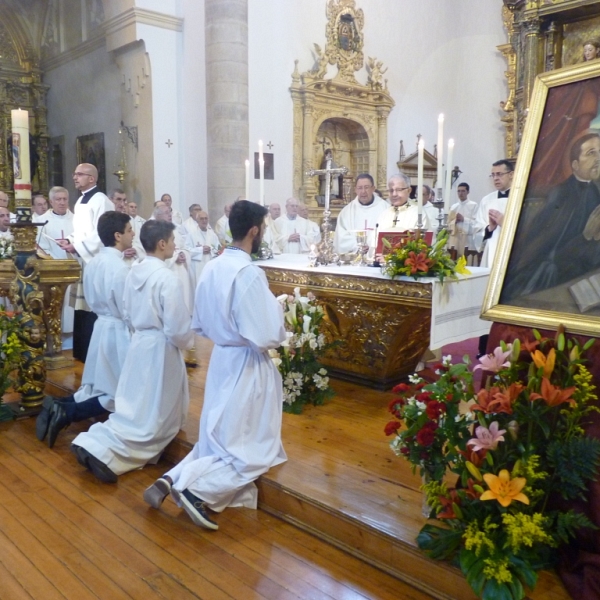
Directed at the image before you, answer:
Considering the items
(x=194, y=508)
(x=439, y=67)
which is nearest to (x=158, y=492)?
(x=194, y=508)

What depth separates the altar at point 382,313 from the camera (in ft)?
13.9

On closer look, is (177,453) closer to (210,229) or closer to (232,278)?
(232,278)

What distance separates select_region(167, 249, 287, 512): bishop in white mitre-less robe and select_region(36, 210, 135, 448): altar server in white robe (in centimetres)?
124

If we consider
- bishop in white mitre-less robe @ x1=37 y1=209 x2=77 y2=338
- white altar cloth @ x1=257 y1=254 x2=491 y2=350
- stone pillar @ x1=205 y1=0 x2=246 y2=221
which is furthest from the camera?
stone pillar @ x1=205 y1=0 x2=246 y2=221

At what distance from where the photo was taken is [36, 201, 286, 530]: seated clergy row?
127 inches

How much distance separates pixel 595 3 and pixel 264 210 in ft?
33.1

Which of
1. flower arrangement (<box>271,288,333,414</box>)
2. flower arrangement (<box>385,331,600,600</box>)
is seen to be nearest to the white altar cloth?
flower arrangement (<box>271,288,333,414</box>)

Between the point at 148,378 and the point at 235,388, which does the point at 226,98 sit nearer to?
the point at 148,378

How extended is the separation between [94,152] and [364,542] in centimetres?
1137

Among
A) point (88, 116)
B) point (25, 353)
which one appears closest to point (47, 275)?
point (25, 353)

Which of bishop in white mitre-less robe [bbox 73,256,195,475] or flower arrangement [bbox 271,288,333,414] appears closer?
bishop in white mitre-less robe [bbox 73,256,195,475]

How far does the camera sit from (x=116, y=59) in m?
11.3

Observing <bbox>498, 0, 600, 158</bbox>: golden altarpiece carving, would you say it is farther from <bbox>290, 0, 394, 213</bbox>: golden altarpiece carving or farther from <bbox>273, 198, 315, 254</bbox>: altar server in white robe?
<bbox>273, 198, 315, 254</bbox>: altar server in white robe

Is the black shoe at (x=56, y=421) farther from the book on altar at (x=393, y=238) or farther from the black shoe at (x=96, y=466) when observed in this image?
the book on altar at (x=393, y=238)
